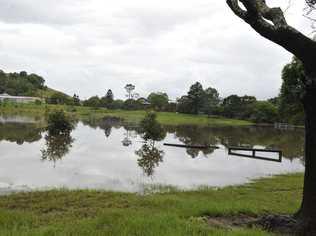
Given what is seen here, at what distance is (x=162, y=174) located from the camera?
20922 mm

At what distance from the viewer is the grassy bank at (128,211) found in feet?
21.5

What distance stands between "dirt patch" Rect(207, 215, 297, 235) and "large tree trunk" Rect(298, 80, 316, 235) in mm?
290

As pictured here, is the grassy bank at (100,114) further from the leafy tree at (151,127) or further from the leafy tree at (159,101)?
the leafy tree at (151,127)

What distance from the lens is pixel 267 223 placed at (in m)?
8.05

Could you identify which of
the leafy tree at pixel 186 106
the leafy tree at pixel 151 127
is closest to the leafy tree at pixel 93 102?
the leafy tree at pixel 186 106

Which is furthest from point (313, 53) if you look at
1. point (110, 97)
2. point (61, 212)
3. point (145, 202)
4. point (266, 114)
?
point (110, 97)

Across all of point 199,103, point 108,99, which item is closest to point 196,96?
point 199,103

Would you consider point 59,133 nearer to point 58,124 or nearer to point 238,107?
point 58,124

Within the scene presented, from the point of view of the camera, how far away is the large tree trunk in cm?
746

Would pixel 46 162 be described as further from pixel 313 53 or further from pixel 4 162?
pixel 313 53

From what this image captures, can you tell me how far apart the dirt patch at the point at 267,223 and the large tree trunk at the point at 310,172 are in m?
0.29

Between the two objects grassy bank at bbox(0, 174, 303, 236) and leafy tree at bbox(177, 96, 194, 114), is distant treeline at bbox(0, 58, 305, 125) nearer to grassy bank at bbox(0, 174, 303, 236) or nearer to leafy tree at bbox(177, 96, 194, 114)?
leafy tree at bbox(177, 96, 194, 114)

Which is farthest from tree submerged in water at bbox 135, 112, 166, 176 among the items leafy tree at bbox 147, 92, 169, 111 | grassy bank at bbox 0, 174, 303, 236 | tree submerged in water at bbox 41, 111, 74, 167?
leafy tree at bbox 147, 92, 169, 111

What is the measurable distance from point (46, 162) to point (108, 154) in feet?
23.5
